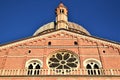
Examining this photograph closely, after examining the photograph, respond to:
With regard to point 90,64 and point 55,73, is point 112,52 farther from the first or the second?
point 55,73

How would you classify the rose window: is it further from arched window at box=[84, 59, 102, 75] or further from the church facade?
arched window at box=[84, 59, 102, 75]

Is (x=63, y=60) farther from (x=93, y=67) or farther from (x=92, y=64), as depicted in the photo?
(x=93, y=67)

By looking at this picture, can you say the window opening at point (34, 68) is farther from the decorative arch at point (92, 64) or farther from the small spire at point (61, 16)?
the small spire at point (61, 16)

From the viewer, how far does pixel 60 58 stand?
1916cm

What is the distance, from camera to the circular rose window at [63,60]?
1846cm

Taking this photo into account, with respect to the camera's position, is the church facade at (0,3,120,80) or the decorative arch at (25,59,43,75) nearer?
the church facade at (0,3,120,80)

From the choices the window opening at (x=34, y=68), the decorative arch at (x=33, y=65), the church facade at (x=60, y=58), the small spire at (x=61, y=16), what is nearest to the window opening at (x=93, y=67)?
the church facade at (x=60, y=58)

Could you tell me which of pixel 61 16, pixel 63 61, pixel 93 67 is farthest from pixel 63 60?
pixel 61 16

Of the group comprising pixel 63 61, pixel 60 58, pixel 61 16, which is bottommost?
pixel 63 61

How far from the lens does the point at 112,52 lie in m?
19.6

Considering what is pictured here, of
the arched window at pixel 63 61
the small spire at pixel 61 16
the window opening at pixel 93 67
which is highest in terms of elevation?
the small spire at pixel 61 16

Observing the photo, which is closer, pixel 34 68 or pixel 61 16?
pixel 34 68

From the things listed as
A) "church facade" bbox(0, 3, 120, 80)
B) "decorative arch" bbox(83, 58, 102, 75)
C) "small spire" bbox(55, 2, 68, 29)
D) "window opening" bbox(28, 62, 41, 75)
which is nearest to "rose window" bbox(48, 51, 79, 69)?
"church facade" bbox(0, 3, 120, 80)

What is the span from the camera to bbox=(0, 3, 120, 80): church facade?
658 inches
